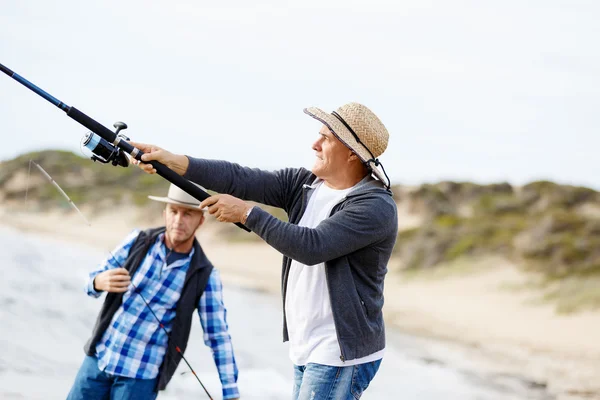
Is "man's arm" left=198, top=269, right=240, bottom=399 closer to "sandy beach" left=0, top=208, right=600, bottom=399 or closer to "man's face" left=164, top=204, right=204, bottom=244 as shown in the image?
"man's face" left=164, top=204, right=204, bottom=244

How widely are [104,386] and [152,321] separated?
0.33 metres

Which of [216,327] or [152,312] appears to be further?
[216,327]

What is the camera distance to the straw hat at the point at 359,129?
9.27ft

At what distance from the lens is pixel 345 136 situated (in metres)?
2.82

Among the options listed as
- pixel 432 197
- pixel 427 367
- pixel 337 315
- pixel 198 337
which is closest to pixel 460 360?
pixel 427 367

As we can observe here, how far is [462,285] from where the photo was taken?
654 inches

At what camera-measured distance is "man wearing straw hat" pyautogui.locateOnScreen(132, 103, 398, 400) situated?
8.77 ft

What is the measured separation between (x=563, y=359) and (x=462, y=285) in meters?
5.04

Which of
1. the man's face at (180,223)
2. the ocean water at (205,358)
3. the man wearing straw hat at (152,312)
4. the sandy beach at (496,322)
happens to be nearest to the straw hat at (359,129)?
the man wearing straw hat at (152,312)

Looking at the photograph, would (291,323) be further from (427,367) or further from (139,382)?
(427,367)

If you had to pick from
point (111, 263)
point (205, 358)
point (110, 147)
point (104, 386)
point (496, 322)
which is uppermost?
point (496, 322)

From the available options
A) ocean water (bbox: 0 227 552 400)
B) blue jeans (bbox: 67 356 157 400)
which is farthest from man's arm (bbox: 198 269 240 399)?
ocean water (bbox: 0 227 552 400)

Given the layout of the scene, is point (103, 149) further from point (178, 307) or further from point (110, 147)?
point (178, 307)

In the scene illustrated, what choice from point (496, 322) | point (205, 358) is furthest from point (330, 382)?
point (496, 322)
